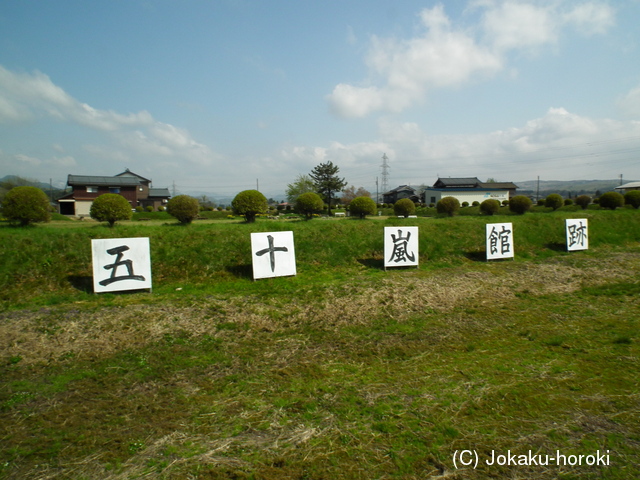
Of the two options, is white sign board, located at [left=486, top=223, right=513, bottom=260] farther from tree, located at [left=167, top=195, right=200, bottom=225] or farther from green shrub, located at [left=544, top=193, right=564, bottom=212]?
green shrub, located at [left=544, top=193, right=564, bottom=212]

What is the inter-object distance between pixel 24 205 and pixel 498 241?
15186 mm

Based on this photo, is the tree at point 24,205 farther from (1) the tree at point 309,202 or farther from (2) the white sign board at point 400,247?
(2) the white sign board at point 400,247

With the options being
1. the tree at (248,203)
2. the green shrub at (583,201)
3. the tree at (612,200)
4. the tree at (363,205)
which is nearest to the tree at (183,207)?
the tree at (248,203)

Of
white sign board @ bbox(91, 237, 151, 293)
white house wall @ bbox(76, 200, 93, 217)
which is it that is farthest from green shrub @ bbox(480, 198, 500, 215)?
white house wall @ bbox(76, 200, 93, 217)

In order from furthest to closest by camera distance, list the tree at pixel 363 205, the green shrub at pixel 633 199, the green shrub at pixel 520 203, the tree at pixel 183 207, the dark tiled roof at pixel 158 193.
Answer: the dark tiled roof at pixel 158 193
the green shrub at pixel 633 199
the green shrub at pixel 520 203
the tree at pixel 363 205
the tree at pixel 183 207

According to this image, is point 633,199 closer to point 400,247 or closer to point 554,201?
point 554,201

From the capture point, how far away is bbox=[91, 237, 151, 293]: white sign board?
725 centimetres

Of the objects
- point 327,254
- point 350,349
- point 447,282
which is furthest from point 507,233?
point 350,349

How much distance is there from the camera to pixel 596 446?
2965 mm

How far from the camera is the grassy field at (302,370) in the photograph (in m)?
2.90

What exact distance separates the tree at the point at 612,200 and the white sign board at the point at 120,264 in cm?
2678

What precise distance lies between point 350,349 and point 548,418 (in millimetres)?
2549

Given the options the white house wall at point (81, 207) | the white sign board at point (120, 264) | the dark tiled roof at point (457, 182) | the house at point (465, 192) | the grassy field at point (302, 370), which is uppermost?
the dark tiled roof at point (457, 182)

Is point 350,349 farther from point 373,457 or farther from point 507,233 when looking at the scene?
point 507,233
